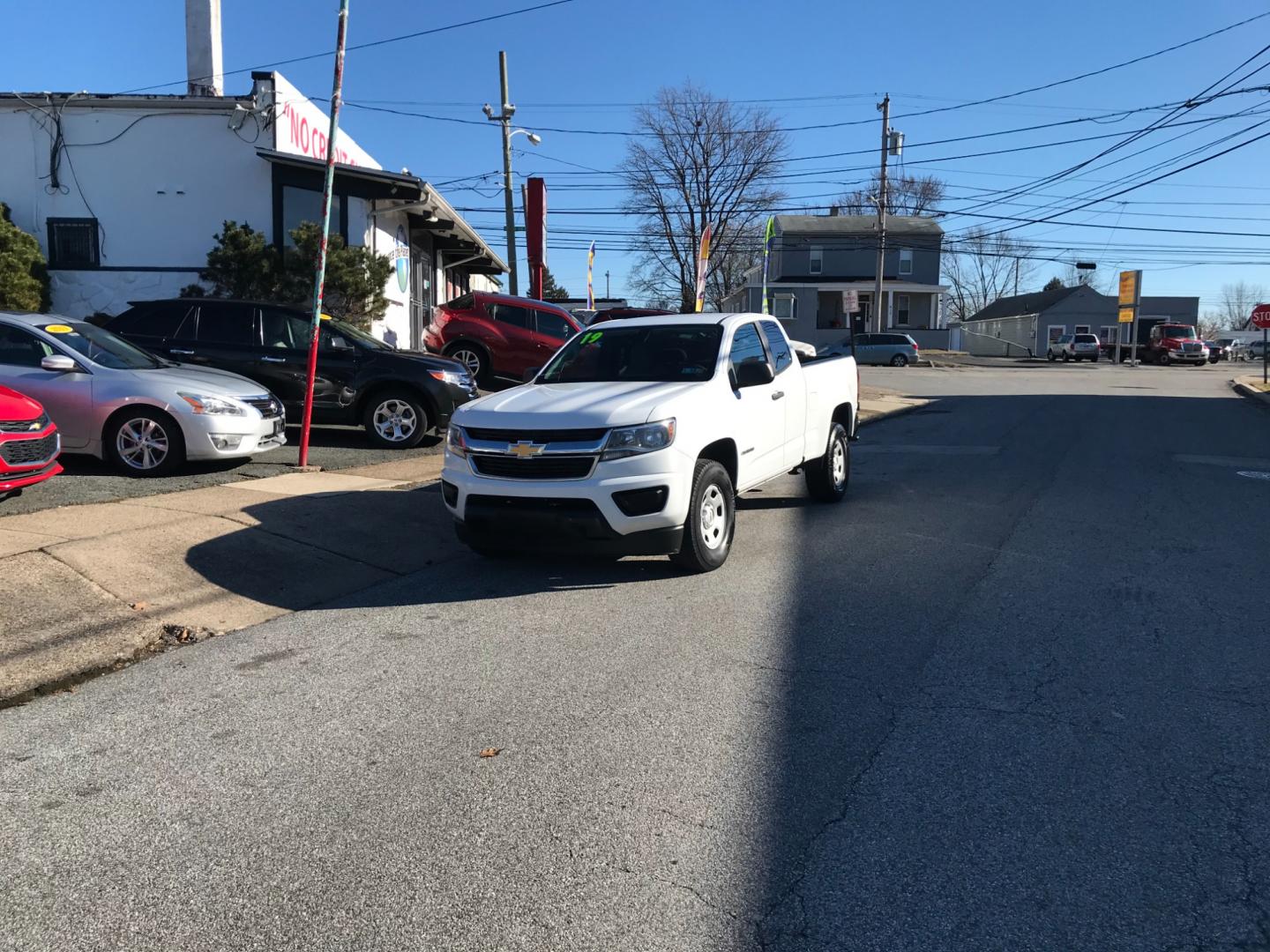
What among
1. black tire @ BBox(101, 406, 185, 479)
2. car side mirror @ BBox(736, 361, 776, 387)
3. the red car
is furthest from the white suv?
the red car

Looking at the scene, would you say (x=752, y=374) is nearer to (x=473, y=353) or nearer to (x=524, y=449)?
(x=524, y=449)

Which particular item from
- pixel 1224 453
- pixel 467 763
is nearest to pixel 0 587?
pixel 467 763

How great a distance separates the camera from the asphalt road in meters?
3.04

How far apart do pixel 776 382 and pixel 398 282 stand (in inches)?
566

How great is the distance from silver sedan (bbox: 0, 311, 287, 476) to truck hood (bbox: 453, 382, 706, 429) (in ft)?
11.9

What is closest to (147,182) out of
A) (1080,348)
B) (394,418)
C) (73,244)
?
(73,244)

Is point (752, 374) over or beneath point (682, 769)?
over

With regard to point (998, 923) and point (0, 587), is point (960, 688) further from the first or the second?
point (0, 587)

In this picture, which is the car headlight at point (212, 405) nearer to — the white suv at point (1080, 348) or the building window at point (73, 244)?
the building window at point (73, 244)

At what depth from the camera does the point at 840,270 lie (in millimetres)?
59875

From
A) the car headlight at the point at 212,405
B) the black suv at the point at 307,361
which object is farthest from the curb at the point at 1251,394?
the car headlight at the point at 212,405

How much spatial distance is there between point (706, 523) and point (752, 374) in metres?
1.24

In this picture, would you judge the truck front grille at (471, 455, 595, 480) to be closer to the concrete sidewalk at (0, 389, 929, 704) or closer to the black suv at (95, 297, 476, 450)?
the concrete sidewalk at (0, 389, 929, 704)

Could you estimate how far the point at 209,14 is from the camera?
19.9m
